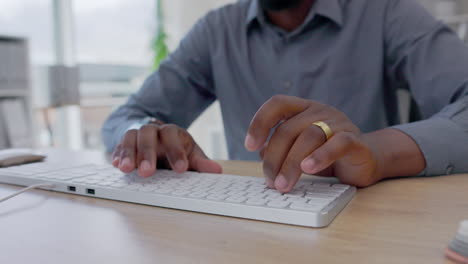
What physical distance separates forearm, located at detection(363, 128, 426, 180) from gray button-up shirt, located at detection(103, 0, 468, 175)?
23 centimetres

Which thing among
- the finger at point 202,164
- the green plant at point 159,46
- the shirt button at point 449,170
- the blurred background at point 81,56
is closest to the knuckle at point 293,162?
the finger at point 202,164

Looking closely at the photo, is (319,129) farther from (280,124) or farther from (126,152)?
(126,152)

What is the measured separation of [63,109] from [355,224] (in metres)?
2.67

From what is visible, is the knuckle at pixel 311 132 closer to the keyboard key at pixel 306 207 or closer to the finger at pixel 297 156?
the finger at pixel 297 156

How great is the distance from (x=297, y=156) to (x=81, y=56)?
265cm

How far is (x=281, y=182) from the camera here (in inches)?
18.6

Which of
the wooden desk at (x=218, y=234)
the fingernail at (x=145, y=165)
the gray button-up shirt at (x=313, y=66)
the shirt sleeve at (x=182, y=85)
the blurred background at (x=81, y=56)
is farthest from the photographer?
the blurred background at (x=81, y=56)

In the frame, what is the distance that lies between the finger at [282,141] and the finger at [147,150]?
0.61 feet

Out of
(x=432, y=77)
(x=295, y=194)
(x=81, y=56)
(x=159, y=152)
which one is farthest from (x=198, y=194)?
(x=81, y=56)

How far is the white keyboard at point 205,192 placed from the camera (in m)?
0.41

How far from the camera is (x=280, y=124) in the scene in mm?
Result: 532

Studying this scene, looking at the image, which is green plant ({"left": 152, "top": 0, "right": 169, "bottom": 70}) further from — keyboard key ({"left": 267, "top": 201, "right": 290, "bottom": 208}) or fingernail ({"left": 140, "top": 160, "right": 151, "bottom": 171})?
keyboard key ({"left": 267, "top": 201, "right": 290, "bottom": 208})

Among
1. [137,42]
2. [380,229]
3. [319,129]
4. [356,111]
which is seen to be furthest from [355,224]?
[137,42]

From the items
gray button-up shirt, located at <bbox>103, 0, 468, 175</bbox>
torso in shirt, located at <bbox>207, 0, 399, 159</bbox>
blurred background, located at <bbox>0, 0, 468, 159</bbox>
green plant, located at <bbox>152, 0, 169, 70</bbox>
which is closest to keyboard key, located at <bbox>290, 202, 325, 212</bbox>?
gray button-up shirt, located at <bbox>103, 0, 468, 175</bbox>
